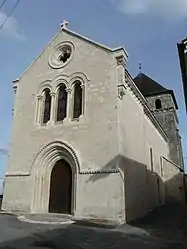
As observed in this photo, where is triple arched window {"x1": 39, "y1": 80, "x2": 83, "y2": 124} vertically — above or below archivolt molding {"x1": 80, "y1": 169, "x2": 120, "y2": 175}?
above

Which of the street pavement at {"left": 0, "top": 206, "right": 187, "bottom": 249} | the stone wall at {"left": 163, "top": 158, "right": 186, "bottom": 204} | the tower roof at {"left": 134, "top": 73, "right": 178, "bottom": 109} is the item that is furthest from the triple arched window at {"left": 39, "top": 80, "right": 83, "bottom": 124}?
the tower roof at {"left": 134, "top": 73, "right": 178, "bottom": 109}

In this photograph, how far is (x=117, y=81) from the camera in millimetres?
12539

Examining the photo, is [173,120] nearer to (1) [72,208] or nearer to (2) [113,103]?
(2) [113,103]

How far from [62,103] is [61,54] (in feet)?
11.1

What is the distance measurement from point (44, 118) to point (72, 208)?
548 centimetres

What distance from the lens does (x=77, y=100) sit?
1372cm

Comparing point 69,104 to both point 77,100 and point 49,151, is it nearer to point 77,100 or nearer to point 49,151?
point 77,100

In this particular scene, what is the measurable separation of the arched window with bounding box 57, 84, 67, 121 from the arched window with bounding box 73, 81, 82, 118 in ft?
2.10

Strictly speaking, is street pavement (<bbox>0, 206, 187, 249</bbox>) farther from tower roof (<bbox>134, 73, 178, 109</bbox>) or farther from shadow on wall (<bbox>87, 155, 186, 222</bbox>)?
tower roof (<bbox>134, 73, 178, 109</bbox>)

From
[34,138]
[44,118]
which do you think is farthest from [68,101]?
[34,138]

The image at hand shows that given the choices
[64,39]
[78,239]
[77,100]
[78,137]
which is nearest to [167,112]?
[64,39]

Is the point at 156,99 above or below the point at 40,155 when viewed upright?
above

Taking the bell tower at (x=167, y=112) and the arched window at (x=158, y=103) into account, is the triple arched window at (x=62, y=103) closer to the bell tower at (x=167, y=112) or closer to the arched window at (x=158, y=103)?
the bell tower at (x=167, y=112)

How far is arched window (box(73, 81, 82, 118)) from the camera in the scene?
13.4m
